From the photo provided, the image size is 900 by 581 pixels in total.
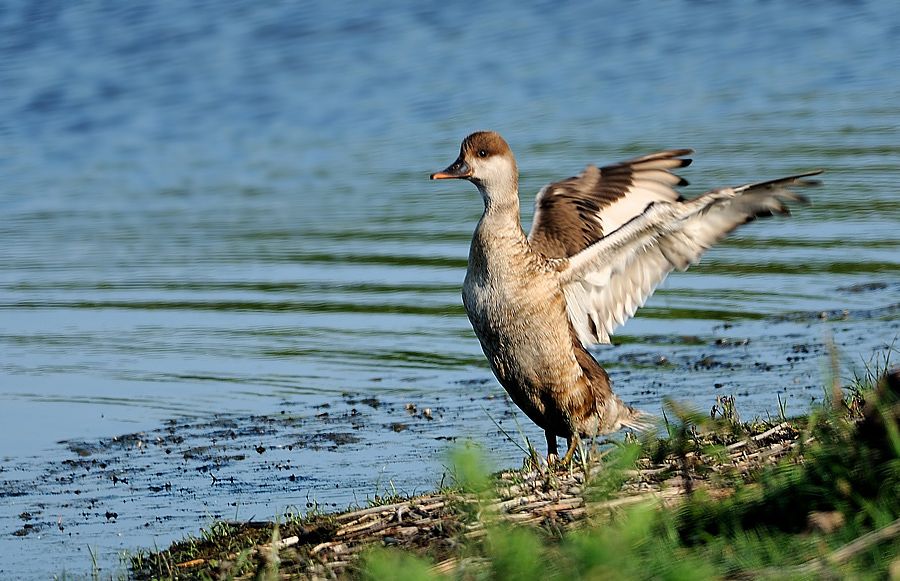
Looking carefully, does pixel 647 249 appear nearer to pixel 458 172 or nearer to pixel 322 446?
pixel 458 172

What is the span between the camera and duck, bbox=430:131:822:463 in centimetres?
666

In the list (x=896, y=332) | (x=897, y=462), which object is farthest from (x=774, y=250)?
(x=897, y=462)

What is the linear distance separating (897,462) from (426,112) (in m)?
12.5

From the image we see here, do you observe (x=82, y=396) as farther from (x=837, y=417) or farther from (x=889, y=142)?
(x=889, y=142)

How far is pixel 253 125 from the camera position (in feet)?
54.1

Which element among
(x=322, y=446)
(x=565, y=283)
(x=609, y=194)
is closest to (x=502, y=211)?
(x=565, y=283)

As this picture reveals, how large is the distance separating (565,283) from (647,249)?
441 mm

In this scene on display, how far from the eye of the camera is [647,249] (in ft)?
22.5

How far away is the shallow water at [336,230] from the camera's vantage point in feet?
25.3

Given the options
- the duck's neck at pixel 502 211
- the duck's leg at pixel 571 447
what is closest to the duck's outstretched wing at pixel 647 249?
the duck's neck at pixel 502 211

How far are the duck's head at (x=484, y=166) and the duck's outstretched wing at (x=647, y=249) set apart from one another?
0.53 m

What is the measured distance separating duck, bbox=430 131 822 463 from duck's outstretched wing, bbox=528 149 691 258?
548 millimetres

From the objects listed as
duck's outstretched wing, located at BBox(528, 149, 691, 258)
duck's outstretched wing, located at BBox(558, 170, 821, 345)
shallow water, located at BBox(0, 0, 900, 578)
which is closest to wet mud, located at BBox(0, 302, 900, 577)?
shallow water, located at BBox(0, 0, 900, 578)

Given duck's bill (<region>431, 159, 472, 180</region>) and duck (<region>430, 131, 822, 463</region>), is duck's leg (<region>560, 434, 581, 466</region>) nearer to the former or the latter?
duck (<region>430, 131, 822, 463</region>)
